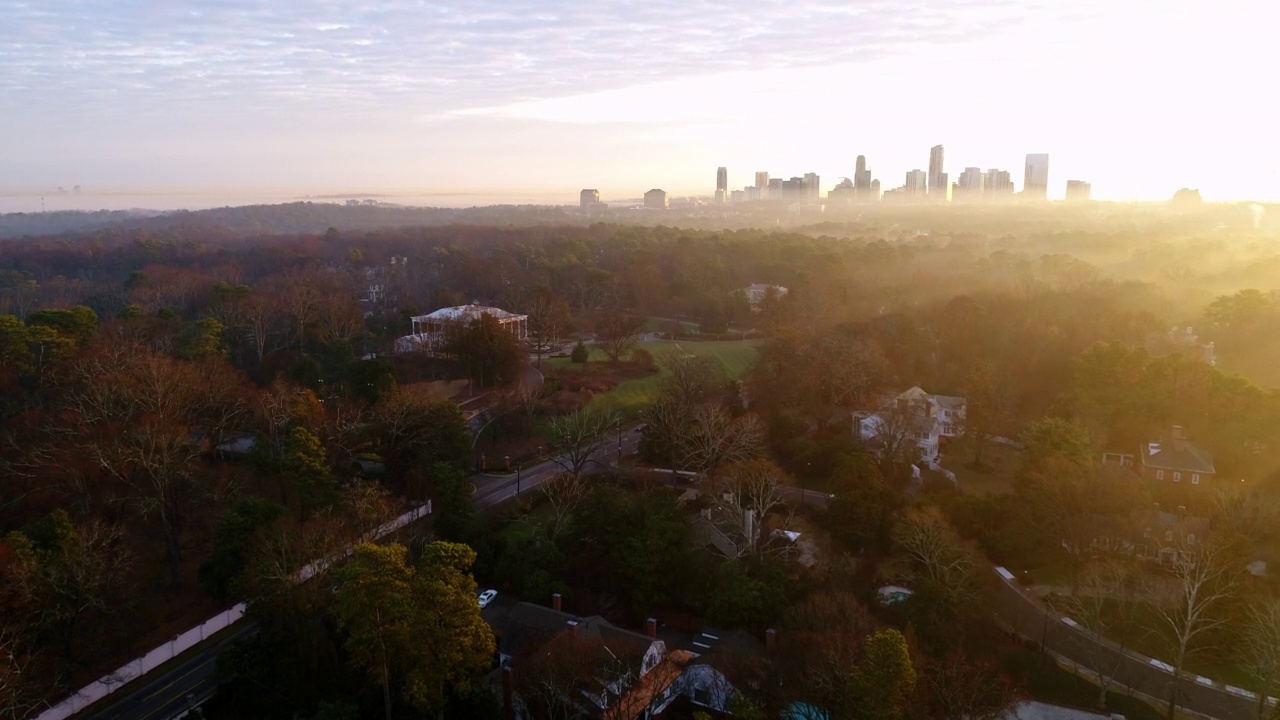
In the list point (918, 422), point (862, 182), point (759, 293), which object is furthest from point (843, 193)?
point (918, 422)

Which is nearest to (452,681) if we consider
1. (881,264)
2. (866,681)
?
(866,681)

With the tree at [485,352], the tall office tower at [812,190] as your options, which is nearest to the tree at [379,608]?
the tree at [485,352]

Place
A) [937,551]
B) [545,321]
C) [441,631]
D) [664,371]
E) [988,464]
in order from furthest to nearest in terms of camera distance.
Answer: [545,321] < [664,371] < [988,464] < [937,551] < [441,631]

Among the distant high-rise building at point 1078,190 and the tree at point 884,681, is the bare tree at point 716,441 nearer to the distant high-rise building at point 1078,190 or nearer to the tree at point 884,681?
the tree at point 884,681

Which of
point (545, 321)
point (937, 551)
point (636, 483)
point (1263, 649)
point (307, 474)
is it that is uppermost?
point (545, 321)

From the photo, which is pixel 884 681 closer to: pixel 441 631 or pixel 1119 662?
pixel 1119 662

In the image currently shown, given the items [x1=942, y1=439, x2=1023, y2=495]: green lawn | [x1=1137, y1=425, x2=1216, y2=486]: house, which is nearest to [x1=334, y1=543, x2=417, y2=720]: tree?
[x1=942, y1=439, x2=1023, y2=495]: green lawn

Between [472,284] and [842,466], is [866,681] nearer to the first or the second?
[842,466]
